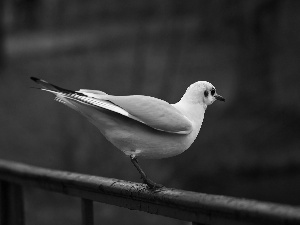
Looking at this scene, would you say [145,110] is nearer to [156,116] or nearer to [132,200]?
[156,116]

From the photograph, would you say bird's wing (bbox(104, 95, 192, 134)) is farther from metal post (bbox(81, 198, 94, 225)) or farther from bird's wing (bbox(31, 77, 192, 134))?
metal post (bbox(81, 198, 94, 225))

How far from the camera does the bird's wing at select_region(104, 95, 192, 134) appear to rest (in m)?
1.54

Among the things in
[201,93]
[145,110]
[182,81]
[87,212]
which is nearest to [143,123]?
[145,110]

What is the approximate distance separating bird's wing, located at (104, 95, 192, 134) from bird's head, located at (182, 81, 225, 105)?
51 millimetres

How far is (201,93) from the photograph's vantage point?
158cm

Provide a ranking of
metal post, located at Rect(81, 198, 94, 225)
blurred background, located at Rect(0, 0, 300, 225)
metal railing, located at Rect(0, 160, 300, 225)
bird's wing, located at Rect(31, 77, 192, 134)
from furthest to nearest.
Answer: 1. blurred background, located at Rect(0, 0, 300, 225)
2. metal post, located at Rect(81, 198, 94, 225)
3. bird's wing, located at Rect(31, 77, 192, 134)
4. metal railing, located at Rect(0, 160, 300, 225)

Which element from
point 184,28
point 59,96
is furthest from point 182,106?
point 184,28

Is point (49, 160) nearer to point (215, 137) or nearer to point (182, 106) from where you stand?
point (215, 137)

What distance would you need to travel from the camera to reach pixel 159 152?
153 cm

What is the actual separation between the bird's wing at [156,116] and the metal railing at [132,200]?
152 millimetres

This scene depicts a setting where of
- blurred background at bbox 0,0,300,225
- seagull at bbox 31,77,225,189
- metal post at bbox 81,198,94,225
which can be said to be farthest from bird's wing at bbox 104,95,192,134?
blurred background at bbox 0,0,300,225

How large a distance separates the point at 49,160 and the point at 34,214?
615mm

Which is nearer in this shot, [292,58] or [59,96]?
[59,96]

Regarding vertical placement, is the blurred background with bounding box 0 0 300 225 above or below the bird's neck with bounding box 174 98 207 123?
below
